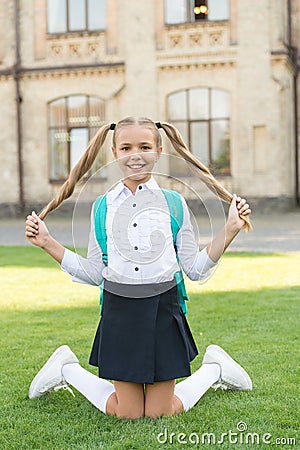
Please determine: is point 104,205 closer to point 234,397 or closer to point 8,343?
point 234,397

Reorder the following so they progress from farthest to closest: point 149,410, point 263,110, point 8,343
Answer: point 263,110 < point 8,343 < point 149,410

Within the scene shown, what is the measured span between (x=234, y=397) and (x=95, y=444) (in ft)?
3.56

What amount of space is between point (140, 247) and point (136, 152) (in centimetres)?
48

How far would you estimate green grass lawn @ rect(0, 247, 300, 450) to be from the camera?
3852 mm

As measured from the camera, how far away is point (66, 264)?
414 centimetres

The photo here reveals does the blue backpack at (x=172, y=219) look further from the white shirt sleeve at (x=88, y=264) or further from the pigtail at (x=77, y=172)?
the pigtail at (x=77, y=172)

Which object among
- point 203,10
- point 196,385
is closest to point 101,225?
point 196,385

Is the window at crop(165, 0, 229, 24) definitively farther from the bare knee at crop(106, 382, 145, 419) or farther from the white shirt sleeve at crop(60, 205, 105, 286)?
the bare knee at crop(106, 382, 145, 419)

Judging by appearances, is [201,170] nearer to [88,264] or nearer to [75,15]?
[88,264]

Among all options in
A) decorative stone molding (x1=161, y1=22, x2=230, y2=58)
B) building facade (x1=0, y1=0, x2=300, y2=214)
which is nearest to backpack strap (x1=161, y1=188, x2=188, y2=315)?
building facade (x1=0, y1=0, x2=300, y2=214)

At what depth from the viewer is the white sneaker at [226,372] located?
181 inches

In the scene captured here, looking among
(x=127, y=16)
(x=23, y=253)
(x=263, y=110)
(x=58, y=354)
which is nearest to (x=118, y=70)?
(x=127, y=16)

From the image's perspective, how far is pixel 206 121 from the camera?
962 inches

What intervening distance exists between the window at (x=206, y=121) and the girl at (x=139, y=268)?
66.5 feet
